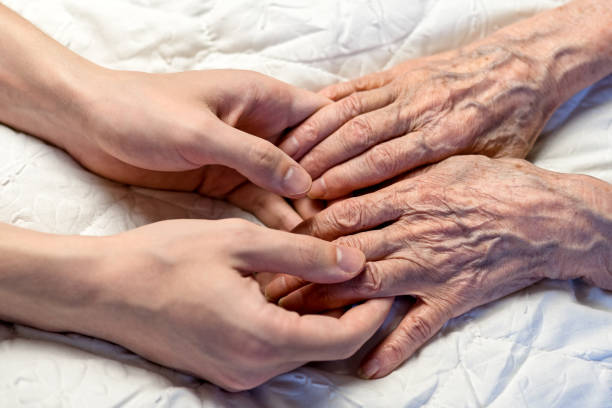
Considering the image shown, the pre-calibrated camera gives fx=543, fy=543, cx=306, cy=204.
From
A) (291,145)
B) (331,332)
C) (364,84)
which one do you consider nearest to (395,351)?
(331,332)

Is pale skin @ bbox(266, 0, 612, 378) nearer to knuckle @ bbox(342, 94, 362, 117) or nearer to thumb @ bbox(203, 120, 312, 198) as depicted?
knuckle @ bbox(342, 94, 362, 117)

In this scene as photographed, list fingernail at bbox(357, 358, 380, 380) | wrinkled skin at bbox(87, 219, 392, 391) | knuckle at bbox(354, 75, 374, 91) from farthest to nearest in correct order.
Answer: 1. knuckle at bbox(354, 75, 374, 91)
2. fingernail at bbox(357, 358, 380, 380)
3. wrinkled skin at bbox(87, 219, 392, 391)

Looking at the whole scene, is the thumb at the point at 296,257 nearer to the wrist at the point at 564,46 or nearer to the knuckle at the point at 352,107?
the knuckle at the point at 352,107

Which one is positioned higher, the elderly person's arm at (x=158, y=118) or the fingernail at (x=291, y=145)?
the elderly person's arm at (x=158, y=118)

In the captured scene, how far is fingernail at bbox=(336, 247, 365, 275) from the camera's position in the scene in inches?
31.8

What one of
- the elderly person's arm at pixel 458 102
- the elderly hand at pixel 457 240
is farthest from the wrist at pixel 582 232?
the elderly person's arm at pixel 458 102

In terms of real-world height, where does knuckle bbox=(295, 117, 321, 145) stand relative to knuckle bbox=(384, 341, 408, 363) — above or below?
above

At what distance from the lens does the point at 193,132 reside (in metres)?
0.81

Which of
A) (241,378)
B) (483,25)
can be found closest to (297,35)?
(483,25)

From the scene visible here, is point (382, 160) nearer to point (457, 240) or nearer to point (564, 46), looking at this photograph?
point (457, 240)

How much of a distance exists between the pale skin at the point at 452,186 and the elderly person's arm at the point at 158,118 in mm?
88

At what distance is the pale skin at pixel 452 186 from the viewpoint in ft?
2.88

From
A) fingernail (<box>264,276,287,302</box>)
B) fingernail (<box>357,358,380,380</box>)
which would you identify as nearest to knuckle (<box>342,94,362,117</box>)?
fingernail (<box>264,276,287,302</box>)

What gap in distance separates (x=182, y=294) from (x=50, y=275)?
187mm
